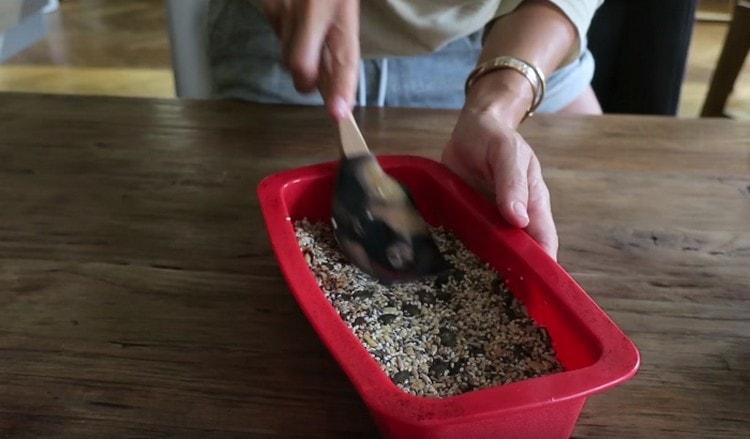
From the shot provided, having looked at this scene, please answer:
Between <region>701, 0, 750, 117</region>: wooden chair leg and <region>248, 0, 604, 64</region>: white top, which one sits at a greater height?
<region>248, 0, 604, 64</region>: white top

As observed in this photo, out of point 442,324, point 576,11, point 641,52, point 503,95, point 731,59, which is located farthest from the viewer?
point 731,59

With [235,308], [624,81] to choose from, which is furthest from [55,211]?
[624,81]

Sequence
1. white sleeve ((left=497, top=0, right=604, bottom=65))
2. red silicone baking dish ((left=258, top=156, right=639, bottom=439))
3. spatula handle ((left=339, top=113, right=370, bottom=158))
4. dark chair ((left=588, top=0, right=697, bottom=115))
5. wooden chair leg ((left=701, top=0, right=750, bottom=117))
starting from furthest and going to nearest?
1. wooden chair leg ((left=701, top=0, right=750, bottom=117))
2. dark chair ((left=588, top=0, right=697, bottom=115))
3. white sleeve ((left=497, top=0, right=604, bottom=65))
4. spatula handle ((left=339, top=113, right=370, bottom=158))
5. red silicone baking dish ((left=258, top=156, right=639, bottom=439))

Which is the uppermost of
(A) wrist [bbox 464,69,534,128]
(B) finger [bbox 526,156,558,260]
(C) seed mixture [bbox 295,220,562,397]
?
(B) finger [bbox 526,156,558,260]

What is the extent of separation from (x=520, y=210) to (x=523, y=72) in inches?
11.8

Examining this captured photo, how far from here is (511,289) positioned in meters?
0.64

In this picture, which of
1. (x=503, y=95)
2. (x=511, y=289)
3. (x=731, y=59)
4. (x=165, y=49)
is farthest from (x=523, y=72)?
(x=165, y=49)

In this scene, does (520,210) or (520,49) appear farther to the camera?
(520,49)

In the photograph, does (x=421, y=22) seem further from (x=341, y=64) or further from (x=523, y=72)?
(x=341, y=64)

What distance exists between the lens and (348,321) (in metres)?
0.62

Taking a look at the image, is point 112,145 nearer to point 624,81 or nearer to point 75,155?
point 75,155

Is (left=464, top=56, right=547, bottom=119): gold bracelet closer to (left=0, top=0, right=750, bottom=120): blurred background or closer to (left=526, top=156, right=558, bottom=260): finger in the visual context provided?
(left=526, top=156, right=558, bottom=260): finger

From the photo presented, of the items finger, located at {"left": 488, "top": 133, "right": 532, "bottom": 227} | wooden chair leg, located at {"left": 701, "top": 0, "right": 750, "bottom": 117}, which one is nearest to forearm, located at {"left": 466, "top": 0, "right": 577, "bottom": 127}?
finger, located at {"left": 488, "top": 133, "right": 532, "bottom": 227}

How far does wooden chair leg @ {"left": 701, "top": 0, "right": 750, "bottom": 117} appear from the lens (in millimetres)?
2016
